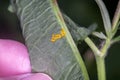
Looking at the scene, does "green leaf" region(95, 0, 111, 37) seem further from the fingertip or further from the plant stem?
the fingertip

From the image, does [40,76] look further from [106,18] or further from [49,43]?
[106,18]

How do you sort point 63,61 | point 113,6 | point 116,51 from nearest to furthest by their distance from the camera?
point 63,61
point 113,6
point 116,51

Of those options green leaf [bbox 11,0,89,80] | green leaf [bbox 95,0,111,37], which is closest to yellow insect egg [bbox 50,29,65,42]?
green leaf [bbox 11,0,89,80]

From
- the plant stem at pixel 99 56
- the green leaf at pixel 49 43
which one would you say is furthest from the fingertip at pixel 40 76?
the plant stem at pixel 99 56

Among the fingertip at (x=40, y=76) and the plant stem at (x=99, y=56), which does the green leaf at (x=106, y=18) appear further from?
the fingertip at (x=40, y=76)

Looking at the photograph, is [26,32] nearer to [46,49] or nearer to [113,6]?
[46,49]

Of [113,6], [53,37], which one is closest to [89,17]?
[113,6]
